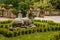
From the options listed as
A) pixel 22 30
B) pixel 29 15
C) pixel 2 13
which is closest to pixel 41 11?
pixel 2 13

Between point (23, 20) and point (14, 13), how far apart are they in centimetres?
956

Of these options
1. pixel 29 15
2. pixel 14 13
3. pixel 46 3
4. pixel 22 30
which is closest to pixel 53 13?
pixel 46 3

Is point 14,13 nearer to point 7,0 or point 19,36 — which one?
point 7,0

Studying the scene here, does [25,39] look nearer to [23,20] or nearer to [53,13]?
[23,20]

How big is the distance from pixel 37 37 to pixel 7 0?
15.8m

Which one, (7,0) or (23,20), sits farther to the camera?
(7,0)

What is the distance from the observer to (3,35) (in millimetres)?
12602

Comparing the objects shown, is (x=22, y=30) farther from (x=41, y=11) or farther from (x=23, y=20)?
(x=41, y=11)

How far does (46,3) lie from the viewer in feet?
88.1

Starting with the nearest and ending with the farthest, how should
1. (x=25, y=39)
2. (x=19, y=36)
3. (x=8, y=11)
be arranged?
(x=25, y=39)
(x=19, y=36)
(x=8, y=11)

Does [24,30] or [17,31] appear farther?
[24,30]

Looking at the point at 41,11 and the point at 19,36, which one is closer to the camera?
the point at 19,36

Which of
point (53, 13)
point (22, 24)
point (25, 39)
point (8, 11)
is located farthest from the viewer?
point (53, 13)

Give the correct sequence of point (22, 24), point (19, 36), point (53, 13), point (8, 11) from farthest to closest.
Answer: point (53, 13) → point (8, 11) → point (22, 24) → point (19, 36)
